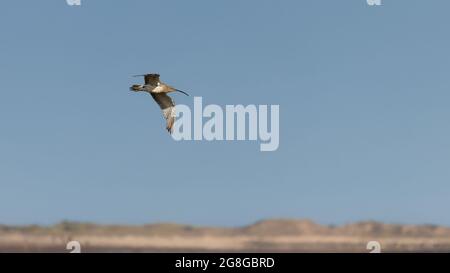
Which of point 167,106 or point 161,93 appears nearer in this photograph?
point 161,93

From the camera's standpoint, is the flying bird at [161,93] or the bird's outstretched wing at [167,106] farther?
the bird's outstretched wing at [167,106]

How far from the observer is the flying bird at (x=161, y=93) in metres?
35.2

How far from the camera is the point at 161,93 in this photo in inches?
1438

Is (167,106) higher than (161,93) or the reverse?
the reverse

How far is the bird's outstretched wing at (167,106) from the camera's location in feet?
120

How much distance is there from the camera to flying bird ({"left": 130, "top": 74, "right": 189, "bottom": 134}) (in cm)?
3519

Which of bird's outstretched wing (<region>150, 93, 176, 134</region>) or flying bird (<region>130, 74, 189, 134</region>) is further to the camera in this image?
bird's outstretched wing (<region>150, 93, 176, 134</region>)

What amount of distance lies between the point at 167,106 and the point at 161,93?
891 millimetres

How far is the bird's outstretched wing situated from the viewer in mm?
36562
